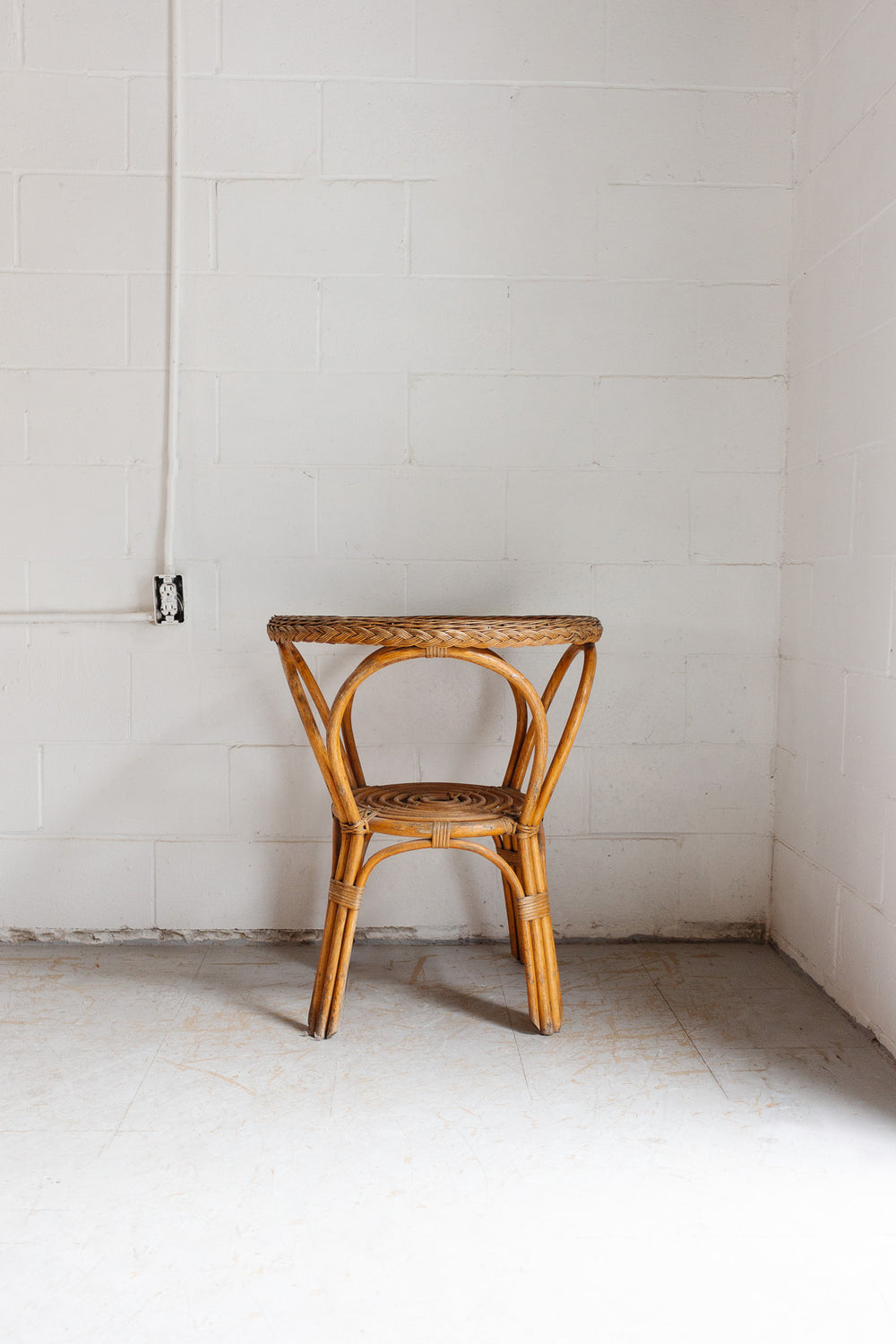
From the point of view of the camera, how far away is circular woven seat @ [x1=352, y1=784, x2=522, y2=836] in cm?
173

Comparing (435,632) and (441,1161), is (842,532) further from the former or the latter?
(441,1161)

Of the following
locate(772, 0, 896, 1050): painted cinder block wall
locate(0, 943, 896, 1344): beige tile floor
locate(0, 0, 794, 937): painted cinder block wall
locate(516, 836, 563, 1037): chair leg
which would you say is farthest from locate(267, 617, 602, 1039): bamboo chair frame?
locate(772, 0, 896, 1050): painted cinder block wall

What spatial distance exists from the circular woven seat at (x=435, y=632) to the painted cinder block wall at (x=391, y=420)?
523 mm

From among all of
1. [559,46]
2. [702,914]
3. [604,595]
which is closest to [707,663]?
[604,595]

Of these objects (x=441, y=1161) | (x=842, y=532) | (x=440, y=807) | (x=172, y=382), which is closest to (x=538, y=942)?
(x=440, y=807)

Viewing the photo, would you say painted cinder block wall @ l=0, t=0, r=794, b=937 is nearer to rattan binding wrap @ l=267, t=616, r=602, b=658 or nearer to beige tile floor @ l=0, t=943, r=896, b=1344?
beige tile floor @ l=0, t=943, r=896, b=1344

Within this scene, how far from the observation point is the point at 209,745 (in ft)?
7.41

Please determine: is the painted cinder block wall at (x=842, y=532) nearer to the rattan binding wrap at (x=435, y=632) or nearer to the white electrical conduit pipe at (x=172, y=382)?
the rattan binding wrap at (x=435, y=632)

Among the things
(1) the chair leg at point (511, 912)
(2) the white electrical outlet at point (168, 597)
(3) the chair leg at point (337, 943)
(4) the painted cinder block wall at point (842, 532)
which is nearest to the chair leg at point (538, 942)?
(1) the chair leg at point (511, 912)

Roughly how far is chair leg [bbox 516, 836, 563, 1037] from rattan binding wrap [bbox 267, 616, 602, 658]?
39cm

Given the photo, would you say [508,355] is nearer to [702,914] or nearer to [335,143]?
[335,143]

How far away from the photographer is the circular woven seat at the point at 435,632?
1.61 metres

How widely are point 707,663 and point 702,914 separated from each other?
0.59m

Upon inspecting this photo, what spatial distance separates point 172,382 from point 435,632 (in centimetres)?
99
